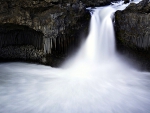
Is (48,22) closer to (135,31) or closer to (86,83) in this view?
(86,83)

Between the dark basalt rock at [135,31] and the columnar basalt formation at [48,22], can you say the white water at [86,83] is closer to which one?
the dark basalt rock at [135,31]

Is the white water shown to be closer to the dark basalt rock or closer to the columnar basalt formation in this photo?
the dark basalt rock

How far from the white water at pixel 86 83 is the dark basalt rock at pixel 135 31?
417 mm

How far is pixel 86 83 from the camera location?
6.42 metres

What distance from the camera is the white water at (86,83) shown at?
4.95 m

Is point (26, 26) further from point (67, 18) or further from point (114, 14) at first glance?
point (114, 14)

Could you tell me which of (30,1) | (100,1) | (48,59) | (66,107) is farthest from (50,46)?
(100,1)

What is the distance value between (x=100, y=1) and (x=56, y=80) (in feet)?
20.7

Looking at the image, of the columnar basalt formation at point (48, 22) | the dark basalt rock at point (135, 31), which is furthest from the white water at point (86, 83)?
the columnar basalt formation at point (48, 22)

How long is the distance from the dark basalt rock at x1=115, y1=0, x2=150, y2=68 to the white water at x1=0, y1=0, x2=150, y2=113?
417mm

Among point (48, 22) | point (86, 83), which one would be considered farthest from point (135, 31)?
point (48, 22)

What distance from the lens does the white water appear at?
4.95 metres

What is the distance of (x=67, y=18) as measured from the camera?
25.1 feet

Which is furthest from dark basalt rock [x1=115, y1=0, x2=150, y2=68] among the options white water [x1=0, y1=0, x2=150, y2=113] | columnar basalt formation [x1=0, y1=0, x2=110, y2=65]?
columnar basalt formation [x1=0, y1=0, x2=110, y2=65]
